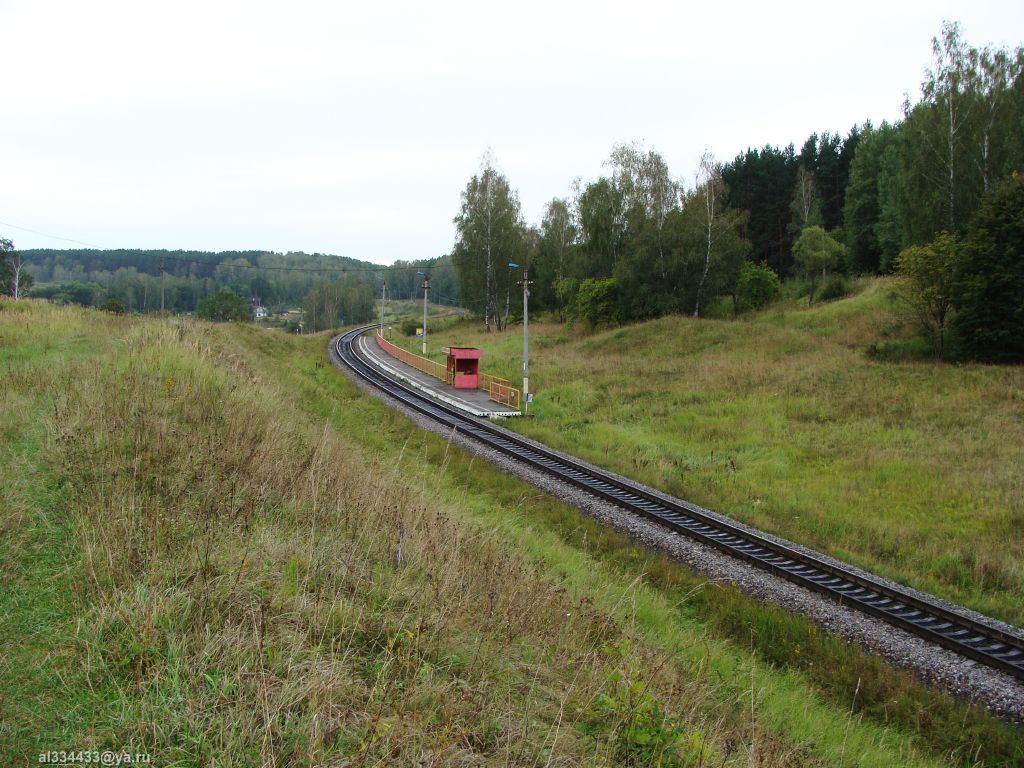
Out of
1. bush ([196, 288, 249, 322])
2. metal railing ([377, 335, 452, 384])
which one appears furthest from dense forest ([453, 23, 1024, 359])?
bush ([196, 288, 249, 322])

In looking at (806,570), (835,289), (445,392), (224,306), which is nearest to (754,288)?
(835,289)

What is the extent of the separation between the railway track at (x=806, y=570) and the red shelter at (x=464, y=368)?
46.5 feet

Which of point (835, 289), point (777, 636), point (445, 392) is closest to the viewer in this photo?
point (777, 636)

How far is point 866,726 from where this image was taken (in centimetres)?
619

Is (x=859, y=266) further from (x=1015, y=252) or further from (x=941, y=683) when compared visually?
(x=941, y=683)

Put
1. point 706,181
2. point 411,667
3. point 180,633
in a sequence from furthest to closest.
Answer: point 706,181
point 411,667
point 180,633

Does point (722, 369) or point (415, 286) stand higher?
point (415, 286)

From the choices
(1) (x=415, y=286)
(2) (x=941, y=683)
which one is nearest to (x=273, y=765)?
(2) (x=941, y=683)

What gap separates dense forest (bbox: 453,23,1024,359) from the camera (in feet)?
90.6

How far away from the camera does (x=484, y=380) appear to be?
33219 millimetres

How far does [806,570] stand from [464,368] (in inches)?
937

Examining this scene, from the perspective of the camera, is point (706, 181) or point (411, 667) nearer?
point (411, 667)

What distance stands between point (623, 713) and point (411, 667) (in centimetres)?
133

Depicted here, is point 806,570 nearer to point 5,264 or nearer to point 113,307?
point 113,307
